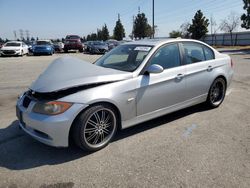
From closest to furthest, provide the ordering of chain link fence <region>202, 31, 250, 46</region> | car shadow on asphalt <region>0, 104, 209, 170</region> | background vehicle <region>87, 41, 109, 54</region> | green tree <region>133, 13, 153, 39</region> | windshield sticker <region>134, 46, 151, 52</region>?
car shadow on asphalt <region>0, 104, 209, 170</region> → windshield sticker <region>134, 46, 151, 52</region> → background vehicle <region>87, 41, 109, 54</region> → chain link fence <region>202, 31, 250, 46</region> → green tree <region>133, 13, 153, 39</region>

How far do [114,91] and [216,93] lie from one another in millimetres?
2950

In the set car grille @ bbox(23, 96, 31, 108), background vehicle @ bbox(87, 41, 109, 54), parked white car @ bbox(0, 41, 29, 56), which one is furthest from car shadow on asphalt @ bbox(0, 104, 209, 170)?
background vehicle @ bbox(87, 41, 109, 54)

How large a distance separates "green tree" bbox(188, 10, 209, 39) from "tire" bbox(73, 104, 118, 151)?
4991 centimetres

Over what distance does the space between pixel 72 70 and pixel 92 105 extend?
810 mm

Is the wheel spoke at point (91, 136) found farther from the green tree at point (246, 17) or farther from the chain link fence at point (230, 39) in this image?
the chain link fence at point (230, 39)

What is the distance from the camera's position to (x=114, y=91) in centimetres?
400

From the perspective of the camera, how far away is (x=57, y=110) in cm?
362

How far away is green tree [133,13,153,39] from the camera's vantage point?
206ft

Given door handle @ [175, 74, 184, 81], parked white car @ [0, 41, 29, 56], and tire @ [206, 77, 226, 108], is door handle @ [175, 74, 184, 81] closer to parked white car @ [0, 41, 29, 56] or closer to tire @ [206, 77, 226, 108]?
tire @ [206, 77, 226, 108]

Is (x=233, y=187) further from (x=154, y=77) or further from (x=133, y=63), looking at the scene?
(x=133, y=63)

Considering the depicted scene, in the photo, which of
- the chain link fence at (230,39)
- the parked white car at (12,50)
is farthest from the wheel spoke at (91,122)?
the chain link fence at (230,39)

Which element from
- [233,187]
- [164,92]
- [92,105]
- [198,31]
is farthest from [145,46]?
[198,31]

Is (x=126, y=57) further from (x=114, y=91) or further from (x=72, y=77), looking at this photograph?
(x=72, y=77)

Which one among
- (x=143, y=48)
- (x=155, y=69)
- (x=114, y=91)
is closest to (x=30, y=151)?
(x=114, y=91)
